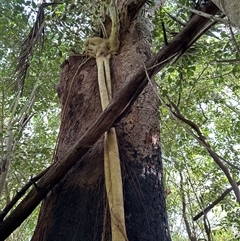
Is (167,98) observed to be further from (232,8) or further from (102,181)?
(232,8)

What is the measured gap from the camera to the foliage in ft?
6.83

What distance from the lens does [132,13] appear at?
183 cm

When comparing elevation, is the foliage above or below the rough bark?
above

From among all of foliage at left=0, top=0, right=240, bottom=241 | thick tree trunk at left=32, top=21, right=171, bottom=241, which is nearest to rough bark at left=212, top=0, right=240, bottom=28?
thick tree trunk at left=32, top=21, right=171, bottom=241

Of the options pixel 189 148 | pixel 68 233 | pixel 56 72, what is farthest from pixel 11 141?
pixel 189 148

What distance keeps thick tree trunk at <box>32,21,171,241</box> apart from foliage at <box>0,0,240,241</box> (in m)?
0.36

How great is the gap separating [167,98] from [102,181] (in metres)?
0.79

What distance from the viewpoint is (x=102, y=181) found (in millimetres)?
1216

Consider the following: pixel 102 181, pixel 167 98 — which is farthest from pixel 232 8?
pixel 167 98

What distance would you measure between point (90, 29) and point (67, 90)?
67cm

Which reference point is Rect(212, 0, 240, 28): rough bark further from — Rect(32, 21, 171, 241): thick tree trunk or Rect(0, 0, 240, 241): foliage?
Rect(0, 0, 240, 241): foliage

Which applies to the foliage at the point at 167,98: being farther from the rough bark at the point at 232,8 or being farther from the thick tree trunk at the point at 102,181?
the rough bark at the point at 232,8

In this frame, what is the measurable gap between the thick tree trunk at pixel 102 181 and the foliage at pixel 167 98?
1.19 ft

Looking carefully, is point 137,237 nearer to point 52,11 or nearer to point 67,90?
point 67,90
